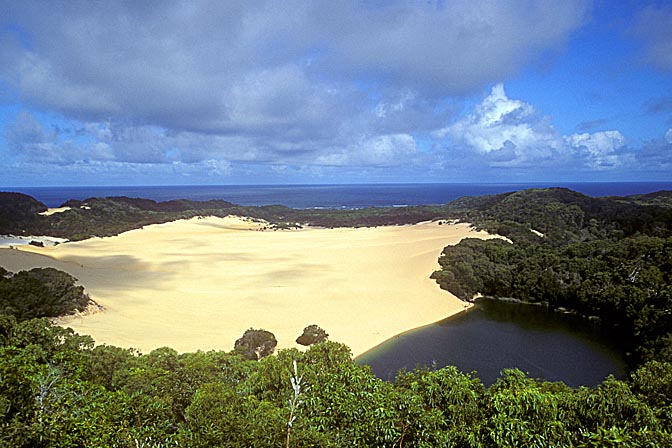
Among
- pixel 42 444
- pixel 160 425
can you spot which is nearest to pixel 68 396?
pixel 42 444

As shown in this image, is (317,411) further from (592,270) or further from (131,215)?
(131,215)

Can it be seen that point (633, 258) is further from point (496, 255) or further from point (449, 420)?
point (449, 420)

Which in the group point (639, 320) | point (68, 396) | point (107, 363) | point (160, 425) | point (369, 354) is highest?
point (68, 396)

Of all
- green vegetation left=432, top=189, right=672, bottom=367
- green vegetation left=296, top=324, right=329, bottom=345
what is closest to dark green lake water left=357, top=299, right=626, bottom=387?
green vegetation left=432, top=189, right=672, bottom=367

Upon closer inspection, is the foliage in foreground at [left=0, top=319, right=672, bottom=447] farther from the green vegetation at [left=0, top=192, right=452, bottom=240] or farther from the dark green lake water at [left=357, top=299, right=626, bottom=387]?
the green vegetation at [left=0, top=192, right=452, bottom=240]

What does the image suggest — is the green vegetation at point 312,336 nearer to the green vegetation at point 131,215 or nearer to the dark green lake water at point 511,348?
the dark green lake water at point 511,348

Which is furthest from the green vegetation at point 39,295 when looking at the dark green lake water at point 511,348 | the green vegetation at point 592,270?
the green vegetation at point 592,270
